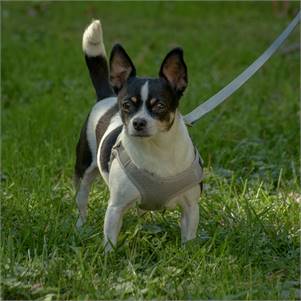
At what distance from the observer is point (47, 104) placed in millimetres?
6887

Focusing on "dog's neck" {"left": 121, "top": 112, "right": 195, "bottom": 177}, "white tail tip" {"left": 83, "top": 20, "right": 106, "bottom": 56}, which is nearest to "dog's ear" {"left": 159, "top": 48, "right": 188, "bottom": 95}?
"dog's neck" {"left": 121, "top": 112, "right": 195, "bottom": 177}

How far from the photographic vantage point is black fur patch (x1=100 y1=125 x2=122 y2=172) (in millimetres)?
4188

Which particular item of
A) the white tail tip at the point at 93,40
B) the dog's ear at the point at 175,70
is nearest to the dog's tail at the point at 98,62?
the white tail tip at the point at 93,40

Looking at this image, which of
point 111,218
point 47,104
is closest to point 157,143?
point 111,218

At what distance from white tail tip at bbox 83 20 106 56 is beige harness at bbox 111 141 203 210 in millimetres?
948

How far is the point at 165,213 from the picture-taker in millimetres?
4531

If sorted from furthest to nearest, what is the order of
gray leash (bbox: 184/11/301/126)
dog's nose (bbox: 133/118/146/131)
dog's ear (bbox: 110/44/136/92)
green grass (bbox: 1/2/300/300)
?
gray leash (bbox: 184/11/301/126) < dog's ear (bbox: 110/44/136/92) < dog's nose (bbox: 133/118/146/131) < green grass (bbox: 1/2/300/300)

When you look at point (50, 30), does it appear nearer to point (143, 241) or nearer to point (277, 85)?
point (277, 85)

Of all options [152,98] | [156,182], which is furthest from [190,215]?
[152,98]

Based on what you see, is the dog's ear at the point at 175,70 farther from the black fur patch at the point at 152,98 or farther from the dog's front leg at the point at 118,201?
the dog's front leg at the point at 118,201

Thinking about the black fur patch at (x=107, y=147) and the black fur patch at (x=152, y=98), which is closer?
the black fur patch at (x=152, y=98)

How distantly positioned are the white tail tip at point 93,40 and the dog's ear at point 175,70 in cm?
80

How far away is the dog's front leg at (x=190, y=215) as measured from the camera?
404cm

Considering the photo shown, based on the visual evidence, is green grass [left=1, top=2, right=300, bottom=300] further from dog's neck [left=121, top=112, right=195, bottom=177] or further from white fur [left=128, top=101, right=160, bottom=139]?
white fur [left=128, top=101, right=160, bottom=139]
